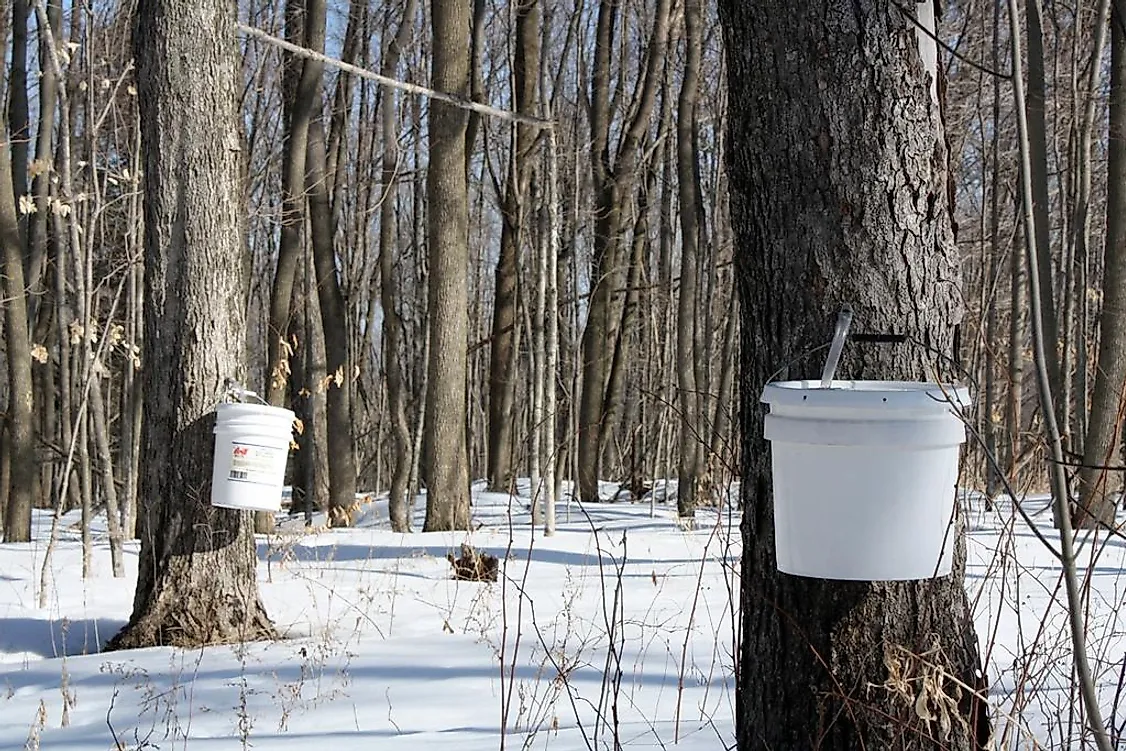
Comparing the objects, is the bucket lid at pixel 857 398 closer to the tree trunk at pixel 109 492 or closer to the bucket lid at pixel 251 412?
the bucket lid at pixel 251 412

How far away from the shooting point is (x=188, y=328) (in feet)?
16.4

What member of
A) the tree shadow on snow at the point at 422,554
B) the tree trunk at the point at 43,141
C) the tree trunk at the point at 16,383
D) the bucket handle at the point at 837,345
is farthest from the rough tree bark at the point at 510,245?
the bucket handle at the point at 837,345

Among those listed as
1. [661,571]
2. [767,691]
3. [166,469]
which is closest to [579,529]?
[661,571]

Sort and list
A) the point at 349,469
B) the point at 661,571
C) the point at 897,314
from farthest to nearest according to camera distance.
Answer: the point at 349,469 → the point at 661,571 → the point at 897,314

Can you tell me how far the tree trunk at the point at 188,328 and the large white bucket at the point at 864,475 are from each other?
11.8ft

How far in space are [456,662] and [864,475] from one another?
2.80 m

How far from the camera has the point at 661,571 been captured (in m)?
6.67

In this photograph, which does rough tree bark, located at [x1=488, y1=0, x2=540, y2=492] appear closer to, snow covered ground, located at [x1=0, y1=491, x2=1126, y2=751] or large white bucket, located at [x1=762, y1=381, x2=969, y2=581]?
snow covered ground, located at [x1=0, y1=491, x2=1126, y2=751]

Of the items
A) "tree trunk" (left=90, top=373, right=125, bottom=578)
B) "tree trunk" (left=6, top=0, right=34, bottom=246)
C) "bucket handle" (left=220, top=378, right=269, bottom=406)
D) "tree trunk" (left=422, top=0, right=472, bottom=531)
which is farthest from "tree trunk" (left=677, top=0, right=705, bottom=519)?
"tree trunk" (left=6, top=0, right=34, bottom=246)

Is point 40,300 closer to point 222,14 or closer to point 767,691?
point 222,14

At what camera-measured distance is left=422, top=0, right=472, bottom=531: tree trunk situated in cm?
887

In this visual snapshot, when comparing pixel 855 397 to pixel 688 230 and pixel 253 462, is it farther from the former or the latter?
pixel 688 230

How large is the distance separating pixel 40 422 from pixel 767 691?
61.0ft

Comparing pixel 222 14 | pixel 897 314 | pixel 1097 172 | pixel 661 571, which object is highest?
pixel 1097 172
